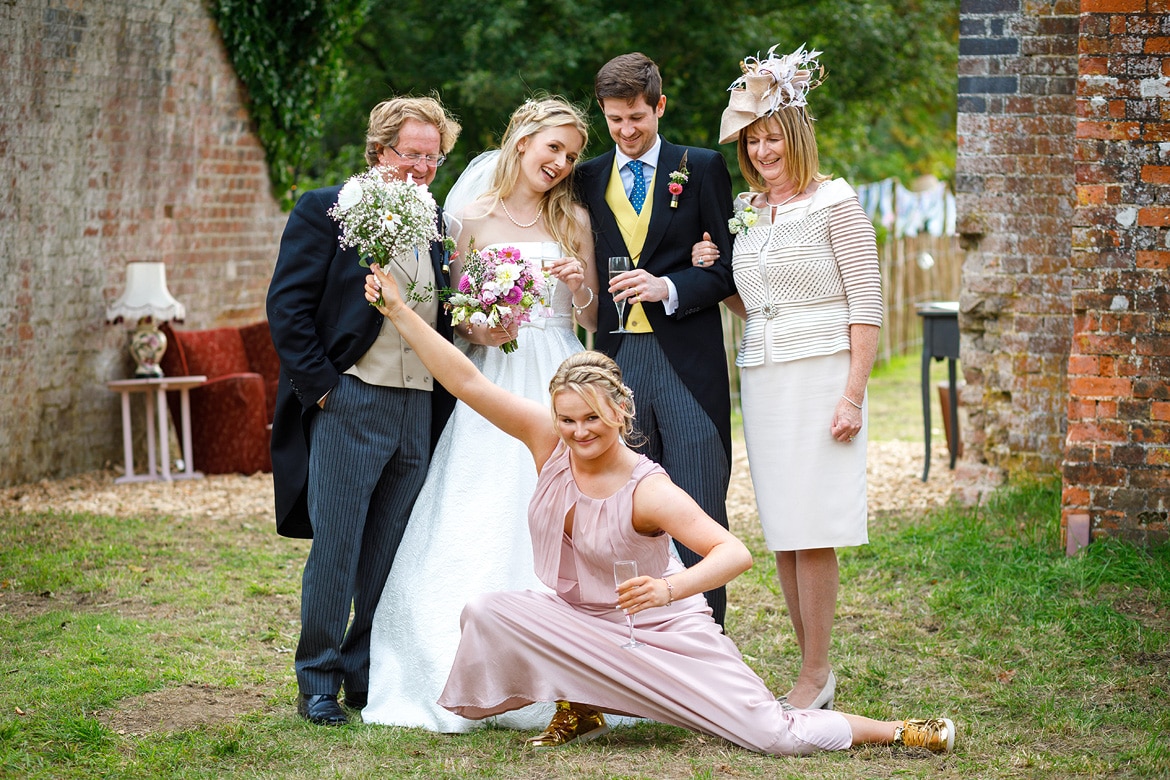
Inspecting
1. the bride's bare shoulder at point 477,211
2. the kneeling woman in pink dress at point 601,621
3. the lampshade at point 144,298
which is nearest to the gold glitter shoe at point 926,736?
the kneeling woman in pink dress at point 601,621

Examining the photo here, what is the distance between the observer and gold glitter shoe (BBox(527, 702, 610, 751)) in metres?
3.82

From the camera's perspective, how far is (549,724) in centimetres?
394

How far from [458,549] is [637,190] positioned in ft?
4.53

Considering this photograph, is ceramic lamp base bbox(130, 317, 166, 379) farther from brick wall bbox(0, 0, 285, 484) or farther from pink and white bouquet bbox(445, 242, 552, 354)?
pink and white bouquet bbox(445, 242, 552, 354)

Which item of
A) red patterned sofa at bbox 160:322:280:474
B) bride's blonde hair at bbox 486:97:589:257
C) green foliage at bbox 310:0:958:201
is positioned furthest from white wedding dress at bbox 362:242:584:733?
green foliage at bbox 310:0:958:201

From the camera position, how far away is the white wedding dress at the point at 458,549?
410 cm

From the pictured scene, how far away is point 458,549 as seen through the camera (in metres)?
4.25

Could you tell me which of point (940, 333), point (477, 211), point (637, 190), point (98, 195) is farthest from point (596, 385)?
point (98, 195)

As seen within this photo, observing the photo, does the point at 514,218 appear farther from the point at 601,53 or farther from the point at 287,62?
the point at 601,53

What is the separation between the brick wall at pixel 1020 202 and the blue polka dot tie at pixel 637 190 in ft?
11.7

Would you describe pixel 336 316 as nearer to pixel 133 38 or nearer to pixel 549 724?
pixel 549 724

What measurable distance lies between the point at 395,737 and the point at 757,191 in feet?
7.06

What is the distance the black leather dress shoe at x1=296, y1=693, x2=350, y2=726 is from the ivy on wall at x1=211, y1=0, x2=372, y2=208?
24.0ft

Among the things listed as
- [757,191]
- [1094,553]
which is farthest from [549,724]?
[1094,553]
